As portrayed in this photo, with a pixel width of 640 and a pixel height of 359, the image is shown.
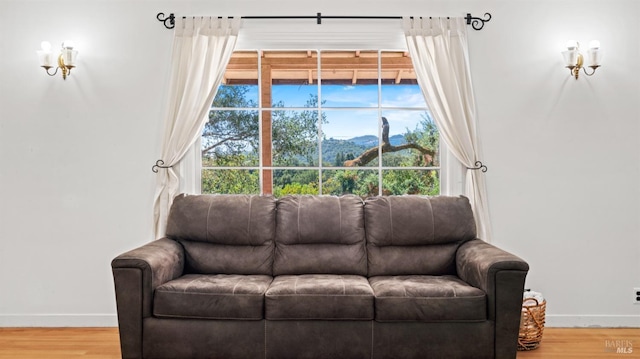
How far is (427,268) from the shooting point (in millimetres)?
3434

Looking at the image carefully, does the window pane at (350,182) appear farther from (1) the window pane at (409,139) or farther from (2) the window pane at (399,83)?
(2) the window pane at (399,83)

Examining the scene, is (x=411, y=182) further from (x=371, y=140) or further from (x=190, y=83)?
(x=190, y=83)

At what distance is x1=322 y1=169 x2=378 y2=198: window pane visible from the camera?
161 inches

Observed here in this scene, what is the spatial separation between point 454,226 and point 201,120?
6.59ft

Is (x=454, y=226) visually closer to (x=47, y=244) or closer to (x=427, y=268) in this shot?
(x=427, y=268)

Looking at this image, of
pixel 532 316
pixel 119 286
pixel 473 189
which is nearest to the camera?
pixel 119 286

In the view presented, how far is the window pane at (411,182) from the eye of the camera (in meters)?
4.09

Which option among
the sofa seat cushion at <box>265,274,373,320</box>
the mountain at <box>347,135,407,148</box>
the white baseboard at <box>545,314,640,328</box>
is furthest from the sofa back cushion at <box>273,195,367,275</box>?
the white baseboard at <box>545,314,640,328</box>

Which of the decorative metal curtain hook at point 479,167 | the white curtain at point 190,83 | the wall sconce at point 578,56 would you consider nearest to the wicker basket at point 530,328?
the decorative metal curtain hook at point 479,167

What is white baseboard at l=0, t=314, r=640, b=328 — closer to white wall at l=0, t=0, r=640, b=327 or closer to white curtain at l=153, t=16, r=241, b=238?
white wall at l=0, t=0, r=640, b=327

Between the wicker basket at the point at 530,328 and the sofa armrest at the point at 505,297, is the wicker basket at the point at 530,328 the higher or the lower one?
the lower one

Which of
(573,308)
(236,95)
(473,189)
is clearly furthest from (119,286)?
(573,308)

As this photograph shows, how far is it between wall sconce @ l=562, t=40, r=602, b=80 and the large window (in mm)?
1082

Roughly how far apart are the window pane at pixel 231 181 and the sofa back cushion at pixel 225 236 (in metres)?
0.56
